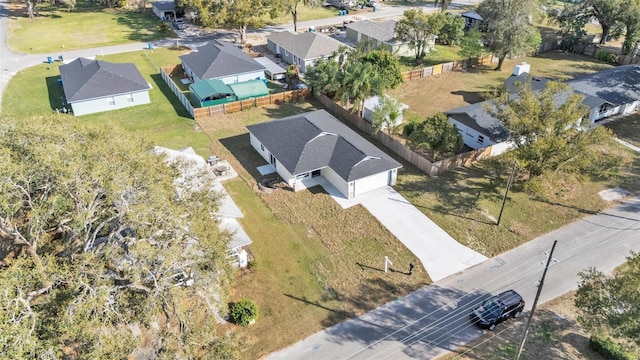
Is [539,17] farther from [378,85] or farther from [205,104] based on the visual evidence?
[205,104]

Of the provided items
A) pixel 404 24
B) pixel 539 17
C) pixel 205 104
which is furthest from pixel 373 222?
pixel 539 17

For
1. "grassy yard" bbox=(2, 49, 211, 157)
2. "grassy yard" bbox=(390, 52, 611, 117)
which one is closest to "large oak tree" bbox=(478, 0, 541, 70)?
"grassy yard" bbox=(390, 52, 611, 117)

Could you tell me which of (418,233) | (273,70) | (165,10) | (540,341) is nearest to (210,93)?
(273,70)

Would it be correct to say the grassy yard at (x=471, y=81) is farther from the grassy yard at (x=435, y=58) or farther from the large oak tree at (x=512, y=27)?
the grassy yard at (x=435, y=58)

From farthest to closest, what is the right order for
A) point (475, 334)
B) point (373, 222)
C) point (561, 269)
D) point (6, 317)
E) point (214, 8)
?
point (214, 8), point (373, 222), point (561, 269), point (475, 334), point (6, 317)

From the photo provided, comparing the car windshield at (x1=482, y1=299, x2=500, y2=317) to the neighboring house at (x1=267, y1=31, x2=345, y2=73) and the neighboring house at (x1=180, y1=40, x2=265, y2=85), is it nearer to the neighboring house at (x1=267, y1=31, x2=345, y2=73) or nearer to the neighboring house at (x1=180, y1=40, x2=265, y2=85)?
the neighboring house at (x1=180, y1=40, x2=265, y2=85)
